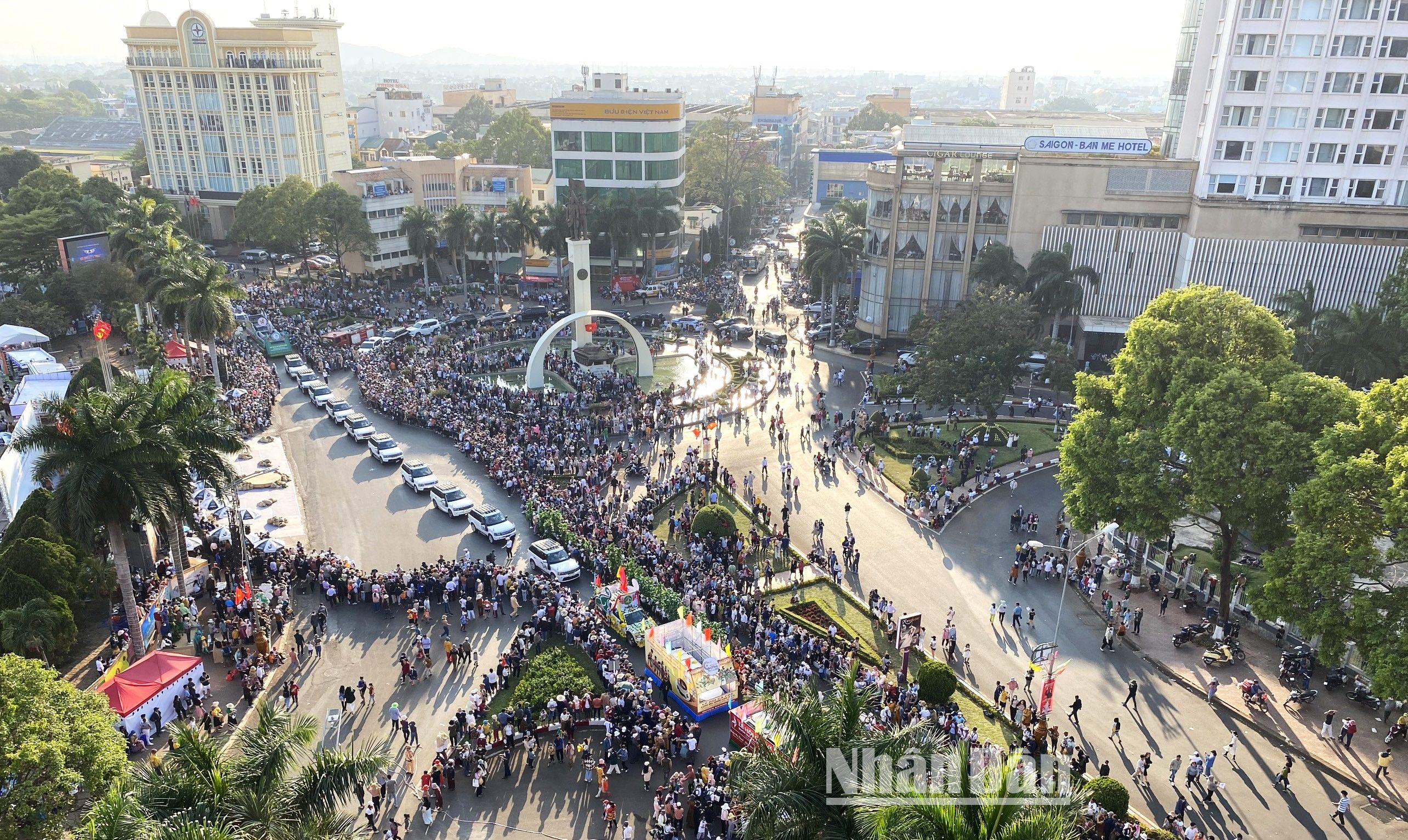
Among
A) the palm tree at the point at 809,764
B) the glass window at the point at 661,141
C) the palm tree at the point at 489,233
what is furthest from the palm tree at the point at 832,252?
the palm tree at the point at 809,764

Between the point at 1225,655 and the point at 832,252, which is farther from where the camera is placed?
the point at 832,252

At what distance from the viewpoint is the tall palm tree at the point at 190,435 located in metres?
29.4

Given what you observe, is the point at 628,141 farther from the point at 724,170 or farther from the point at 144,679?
the point at 144,679

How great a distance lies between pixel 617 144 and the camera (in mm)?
89062

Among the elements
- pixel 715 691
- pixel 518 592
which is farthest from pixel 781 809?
pixel 518 592

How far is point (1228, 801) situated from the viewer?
24.8 metres

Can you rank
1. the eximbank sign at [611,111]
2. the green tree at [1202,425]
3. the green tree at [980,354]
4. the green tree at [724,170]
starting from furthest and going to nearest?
the green tree at [724,170]
the eximbank sign at [611,111]
the green tree at [980,354]
the green tree at [1202,425]

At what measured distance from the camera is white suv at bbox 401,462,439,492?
1692 inches

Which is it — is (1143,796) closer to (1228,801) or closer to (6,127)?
(1228,801)

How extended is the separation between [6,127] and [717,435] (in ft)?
735

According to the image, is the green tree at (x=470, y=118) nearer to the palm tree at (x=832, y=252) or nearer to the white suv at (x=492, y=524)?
the palm tree at (x=832, y=252)

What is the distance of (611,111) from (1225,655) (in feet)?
240

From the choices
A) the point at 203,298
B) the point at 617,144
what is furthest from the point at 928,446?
the point at 617,144

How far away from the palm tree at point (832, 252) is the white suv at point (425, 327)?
2823 cm
